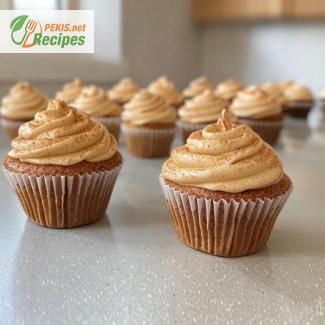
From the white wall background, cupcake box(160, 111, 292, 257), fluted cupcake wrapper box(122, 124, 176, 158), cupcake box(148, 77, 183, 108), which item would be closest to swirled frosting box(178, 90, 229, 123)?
fluted cupcake wrapper box(122, 124, 176, 158)

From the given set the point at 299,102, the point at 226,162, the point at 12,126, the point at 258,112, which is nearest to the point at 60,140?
the point at 226,162

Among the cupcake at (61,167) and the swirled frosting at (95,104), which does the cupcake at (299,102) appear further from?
the cupcake at (61,167)

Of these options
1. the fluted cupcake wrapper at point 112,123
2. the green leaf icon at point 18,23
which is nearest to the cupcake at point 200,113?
the fluted cupcake wrapper at point 112,123

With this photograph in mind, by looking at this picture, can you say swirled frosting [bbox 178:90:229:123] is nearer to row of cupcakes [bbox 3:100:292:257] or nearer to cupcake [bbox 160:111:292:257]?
row of cupcakes [bbox 3:100:292:257]

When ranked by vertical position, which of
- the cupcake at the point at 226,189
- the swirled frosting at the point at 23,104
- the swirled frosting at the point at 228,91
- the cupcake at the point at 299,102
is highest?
the cupcake at the point at 226,189

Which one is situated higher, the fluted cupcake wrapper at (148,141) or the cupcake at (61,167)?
the cupcake at (61,167)

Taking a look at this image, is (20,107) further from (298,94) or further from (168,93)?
(298,94)
